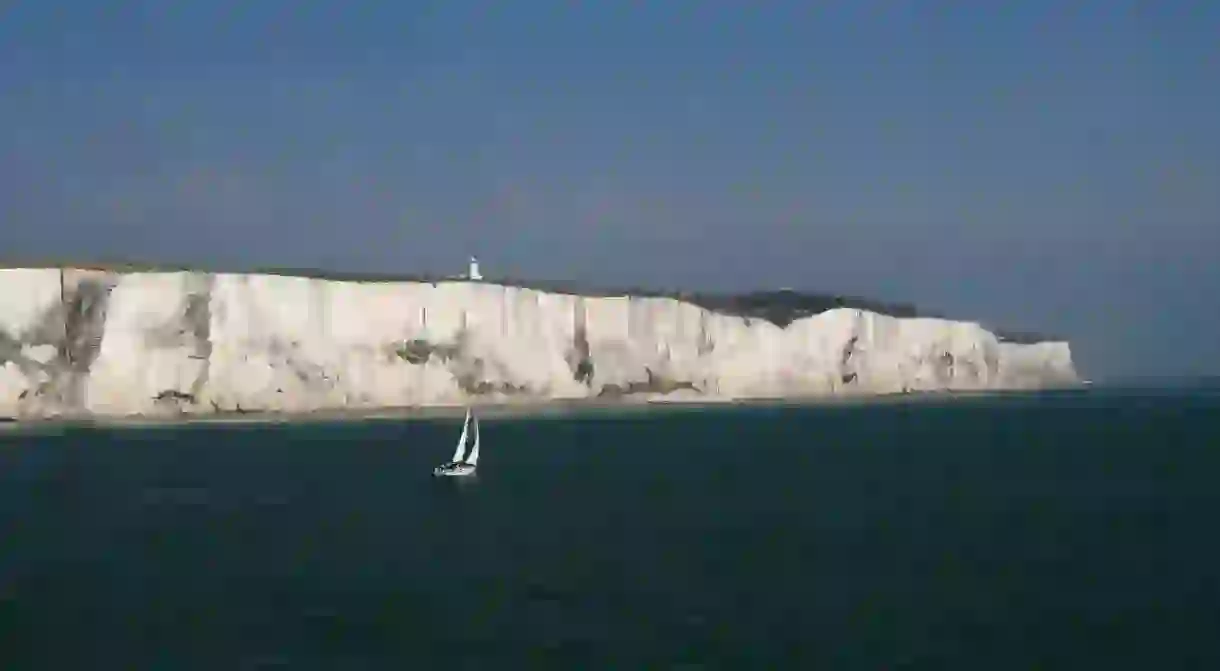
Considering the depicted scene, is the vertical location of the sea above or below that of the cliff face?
below

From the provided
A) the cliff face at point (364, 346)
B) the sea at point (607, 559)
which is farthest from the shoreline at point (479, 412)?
the sea at point (607, 559)

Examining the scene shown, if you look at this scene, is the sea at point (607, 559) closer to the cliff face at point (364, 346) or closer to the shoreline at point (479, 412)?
the cliff face at point (364, 346)

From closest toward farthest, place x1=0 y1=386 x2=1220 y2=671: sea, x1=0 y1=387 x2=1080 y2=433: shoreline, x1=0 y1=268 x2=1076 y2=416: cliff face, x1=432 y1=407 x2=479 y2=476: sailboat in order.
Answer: x1=0 y1=386 x2=1220 y2=671: sea
x1=432 y1=407 x2=479 y2=476: sailboat
x1=0 y1=268 x2=1076 y2=416: cliff face
x1=0 y1=387 x2=1080 y2=433: shoreline

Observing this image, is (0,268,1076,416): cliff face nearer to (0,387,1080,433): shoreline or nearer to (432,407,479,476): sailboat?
(0,387,1080,433): shoreline

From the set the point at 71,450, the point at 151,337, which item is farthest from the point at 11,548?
the point at 151,337

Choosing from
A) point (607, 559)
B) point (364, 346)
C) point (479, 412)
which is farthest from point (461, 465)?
point (479, 412)

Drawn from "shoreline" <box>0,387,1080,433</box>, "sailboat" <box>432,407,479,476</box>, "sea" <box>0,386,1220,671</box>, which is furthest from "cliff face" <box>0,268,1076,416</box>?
"sailboat" <box>432,407,479,476</box>
